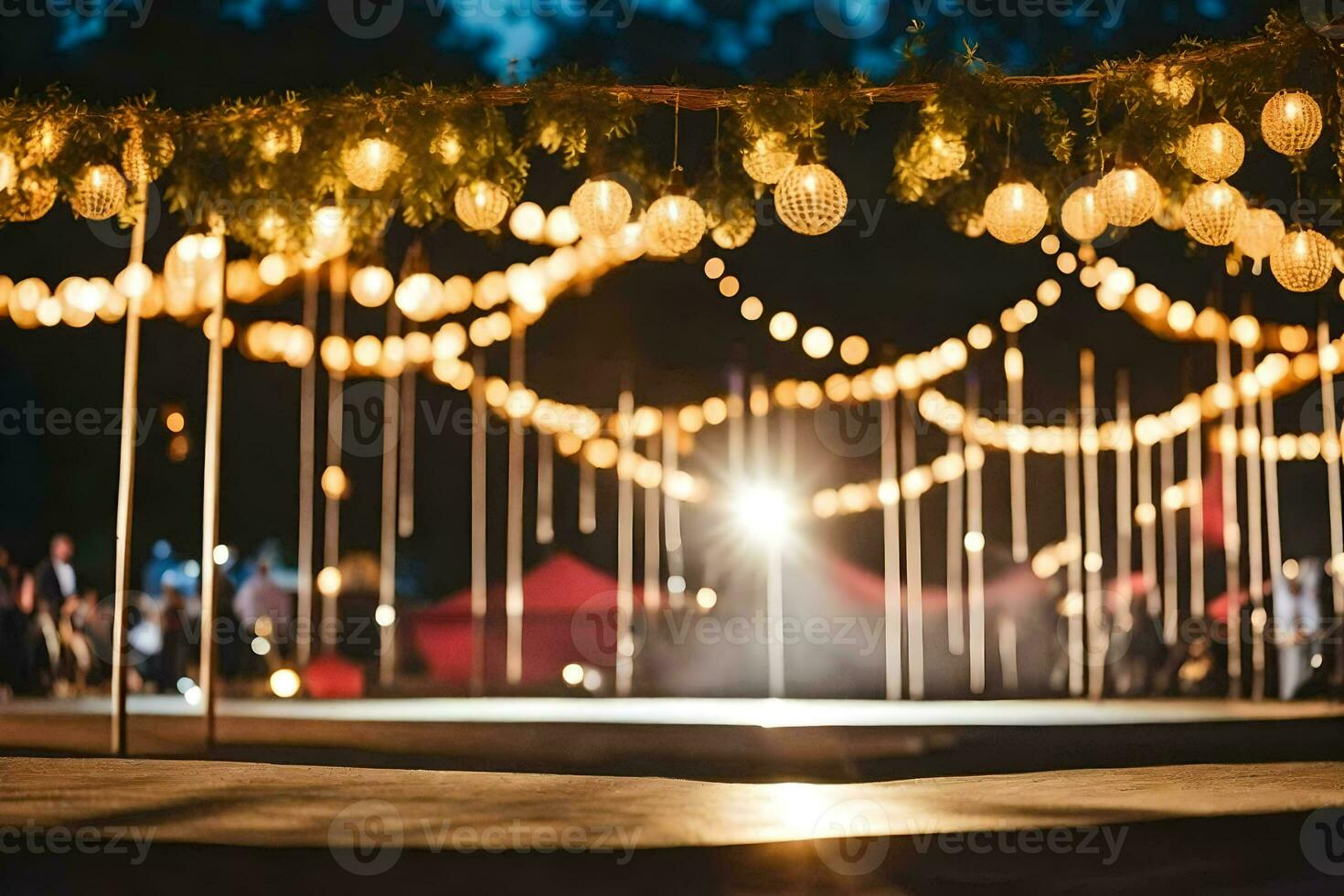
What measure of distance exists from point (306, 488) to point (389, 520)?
1320 mm

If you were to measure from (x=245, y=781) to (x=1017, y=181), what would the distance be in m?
4.33

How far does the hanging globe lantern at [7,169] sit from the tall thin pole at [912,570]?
11.0m

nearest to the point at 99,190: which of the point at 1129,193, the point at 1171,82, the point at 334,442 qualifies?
the point at 1129,193

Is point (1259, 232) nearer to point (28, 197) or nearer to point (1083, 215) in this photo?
point (1083, 215)

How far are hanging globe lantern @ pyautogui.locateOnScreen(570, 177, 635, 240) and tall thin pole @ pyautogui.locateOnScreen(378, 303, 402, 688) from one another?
30.6 feet

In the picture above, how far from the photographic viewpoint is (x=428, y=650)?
59.3ft

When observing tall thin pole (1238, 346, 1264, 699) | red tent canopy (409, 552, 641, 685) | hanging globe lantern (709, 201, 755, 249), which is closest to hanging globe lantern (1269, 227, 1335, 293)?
hanging globe lantern (709, 201, 755, 249)

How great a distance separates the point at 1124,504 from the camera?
18.9 metres

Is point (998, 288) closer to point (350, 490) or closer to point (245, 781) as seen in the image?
point (350, 490)

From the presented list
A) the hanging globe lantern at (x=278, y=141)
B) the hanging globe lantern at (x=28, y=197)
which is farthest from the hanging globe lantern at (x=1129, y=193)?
the hanging globe lantern at (x=28, y=197)

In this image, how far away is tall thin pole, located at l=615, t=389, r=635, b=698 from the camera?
57.5 ft

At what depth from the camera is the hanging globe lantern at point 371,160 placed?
8.00 m

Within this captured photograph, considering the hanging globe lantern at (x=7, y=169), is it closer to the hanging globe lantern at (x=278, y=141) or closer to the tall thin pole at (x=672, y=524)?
the hanging globe lantern at (x=278, y=141)

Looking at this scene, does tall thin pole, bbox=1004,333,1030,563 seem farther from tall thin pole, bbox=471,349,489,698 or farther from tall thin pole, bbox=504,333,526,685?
tall thin pole, bbox=471,349,489,698
